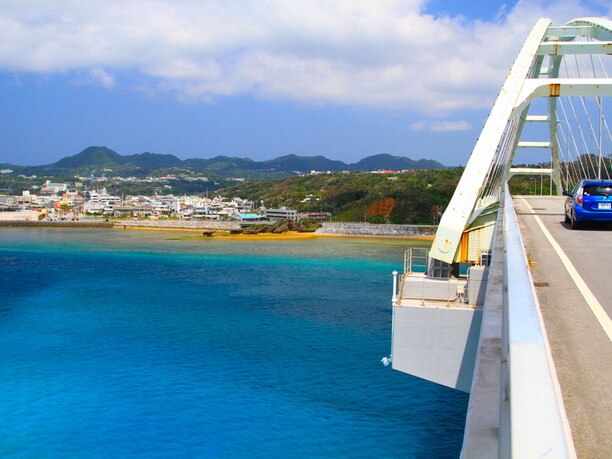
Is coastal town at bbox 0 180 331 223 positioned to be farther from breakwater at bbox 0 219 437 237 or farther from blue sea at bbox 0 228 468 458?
blue sea at bbox 0 228 468 458

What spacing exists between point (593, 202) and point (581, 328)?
31.3 ft

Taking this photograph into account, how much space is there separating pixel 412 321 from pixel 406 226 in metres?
82.6

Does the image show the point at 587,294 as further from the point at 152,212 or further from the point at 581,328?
the point at 152,212

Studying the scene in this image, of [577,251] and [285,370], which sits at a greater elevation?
[577,251]

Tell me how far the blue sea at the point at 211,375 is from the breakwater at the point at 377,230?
49719mm

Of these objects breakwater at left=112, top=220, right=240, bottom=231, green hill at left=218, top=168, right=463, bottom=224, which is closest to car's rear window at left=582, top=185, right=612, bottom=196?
green hill at left=218, top=168, right=463, bottom=224

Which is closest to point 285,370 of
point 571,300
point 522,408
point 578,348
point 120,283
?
point 571,300

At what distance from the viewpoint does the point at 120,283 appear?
42406 mm

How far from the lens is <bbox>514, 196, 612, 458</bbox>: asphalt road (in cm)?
353

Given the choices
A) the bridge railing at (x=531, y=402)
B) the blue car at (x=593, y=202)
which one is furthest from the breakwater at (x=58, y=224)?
the bridge railing at (x=531, y=402)

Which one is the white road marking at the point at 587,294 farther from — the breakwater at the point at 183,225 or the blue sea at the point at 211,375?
the breakwater at the point at 183,225

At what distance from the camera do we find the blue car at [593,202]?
1430 centimetres

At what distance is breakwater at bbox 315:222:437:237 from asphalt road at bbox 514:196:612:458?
78070 millimetres

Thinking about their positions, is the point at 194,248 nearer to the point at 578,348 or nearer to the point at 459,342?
the point at 459,342
